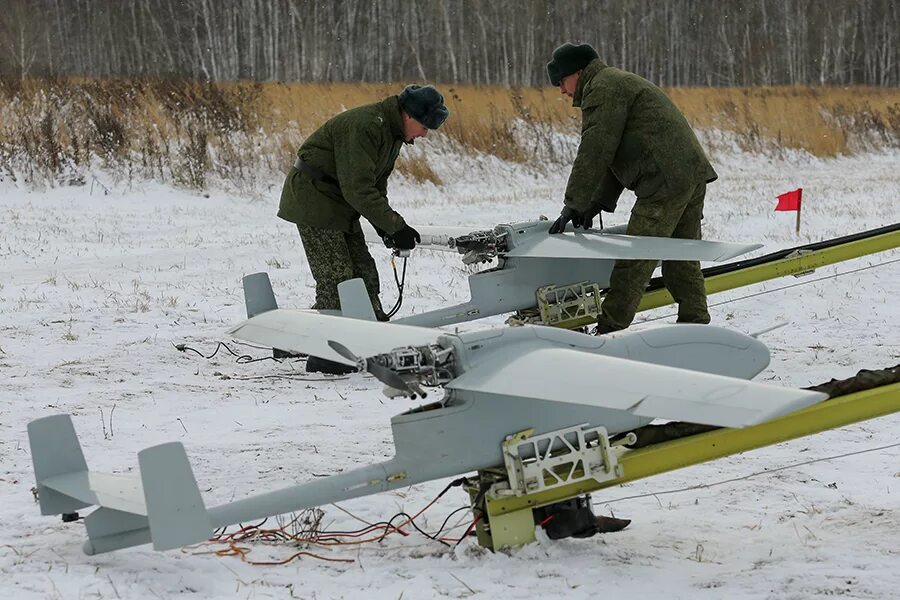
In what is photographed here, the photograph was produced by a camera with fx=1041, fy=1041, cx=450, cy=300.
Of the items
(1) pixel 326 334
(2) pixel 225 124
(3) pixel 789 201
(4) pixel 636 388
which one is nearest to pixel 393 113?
(1) pixel 326 334

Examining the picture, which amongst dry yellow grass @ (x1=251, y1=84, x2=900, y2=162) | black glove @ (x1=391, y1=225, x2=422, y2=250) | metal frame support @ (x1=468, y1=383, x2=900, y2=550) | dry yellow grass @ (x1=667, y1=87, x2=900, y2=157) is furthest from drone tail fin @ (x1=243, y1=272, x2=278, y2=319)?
dry yellow grass @ (x1=667, y1=87, x2=900, y2=157)

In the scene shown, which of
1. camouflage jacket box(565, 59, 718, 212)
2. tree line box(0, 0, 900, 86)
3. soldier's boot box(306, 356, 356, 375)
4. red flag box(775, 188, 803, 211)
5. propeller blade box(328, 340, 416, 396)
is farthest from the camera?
tree line box(0, 0, 900, 86)

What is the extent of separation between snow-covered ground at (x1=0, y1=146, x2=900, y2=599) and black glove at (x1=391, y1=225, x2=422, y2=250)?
1038 mm

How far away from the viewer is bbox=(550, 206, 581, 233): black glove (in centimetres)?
773

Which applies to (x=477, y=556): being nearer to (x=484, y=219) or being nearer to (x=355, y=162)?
(x=355, y=162)

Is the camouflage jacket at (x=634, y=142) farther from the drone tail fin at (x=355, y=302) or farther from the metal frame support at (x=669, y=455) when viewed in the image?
the metal frame support at (x=669, y=455)

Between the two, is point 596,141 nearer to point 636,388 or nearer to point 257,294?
point 257,294

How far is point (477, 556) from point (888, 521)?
191cm

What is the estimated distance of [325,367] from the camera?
7930mm

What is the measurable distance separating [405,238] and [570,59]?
1813 mm

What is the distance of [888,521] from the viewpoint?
4.72 metres

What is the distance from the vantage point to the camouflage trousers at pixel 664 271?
24.6 feet

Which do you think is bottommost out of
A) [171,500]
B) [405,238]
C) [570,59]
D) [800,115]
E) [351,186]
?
[171,500]

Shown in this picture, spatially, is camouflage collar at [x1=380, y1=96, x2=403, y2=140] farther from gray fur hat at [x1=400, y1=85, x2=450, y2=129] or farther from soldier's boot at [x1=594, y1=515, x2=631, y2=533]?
soldier's boot at [x1=594, y1=515, x2=631, y2=533]
